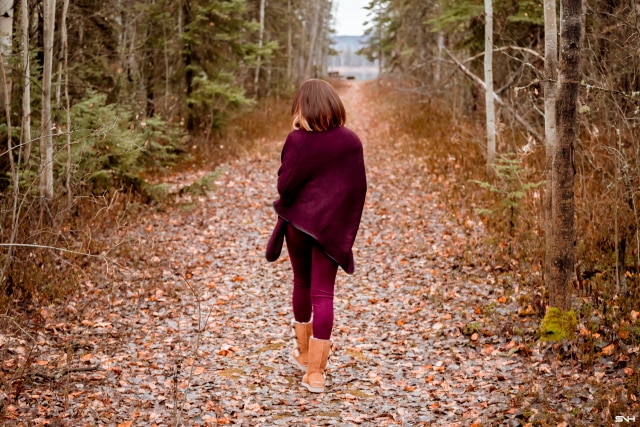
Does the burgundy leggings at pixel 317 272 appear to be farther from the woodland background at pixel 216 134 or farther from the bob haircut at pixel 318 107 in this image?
the woodland background at pixel 216 134

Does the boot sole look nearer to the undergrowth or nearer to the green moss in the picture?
the green moss

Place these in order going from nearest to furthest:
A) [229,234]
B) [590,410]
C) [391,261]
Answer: [590,410] → [391,261] → [229,234]

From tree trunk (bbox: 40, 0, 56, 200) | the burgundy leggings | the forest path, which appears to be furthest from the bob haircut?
tree trunk (bbox: 40, 0, 56, 200)

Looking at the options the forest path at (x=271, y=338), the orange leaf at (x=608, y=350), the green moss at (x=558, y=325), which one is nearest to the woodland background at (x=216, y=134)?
the orange leaf at (x=608, y=350)

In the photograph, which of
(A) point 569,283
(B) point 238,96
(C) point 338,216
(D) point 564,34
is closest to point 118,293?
(C) point 338,216

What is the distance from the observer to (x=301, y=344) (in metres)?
5.16

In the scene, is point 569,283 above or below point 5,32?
below

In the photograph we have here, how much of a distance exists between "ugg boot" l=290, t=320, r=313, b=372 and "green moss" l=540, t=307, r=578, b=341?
2.17 metres

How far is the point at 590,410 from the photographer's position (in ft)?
13.6

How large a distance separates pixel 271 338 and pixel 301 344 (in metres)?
1.14

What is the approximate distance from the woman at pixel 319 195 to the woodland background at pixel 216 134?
172 cm

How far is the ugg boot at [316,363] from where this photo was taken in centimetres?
478

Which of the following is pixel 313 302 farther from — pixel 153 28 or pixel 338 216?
pixel 153 28

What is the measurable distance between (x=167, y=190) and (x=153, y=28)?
5586 mm
